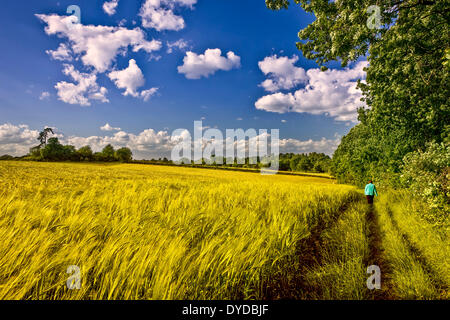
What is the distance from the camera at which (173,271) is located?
1.88 metres

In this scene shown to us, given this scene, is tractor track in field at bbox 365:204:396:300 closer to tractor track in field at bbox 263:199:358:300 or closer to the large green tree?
tractor track in field at bbox 263:199:358:300

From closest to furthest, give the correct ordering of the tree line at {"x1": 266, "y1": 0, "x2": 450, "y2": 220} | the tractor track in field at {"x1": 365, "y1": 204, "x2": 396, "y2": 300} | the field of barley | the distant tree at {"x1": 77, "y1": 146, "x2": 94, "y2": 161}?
the field of barley → the tractor track in field at {"x1": 365, "y1": 204, "x2": 396, "y2": 300} → the tree line at {"x1": 266, "y1": 0, "x2": 450, "y2": 220} → the distant tree at {"x1": 77, "y1": 146, "x2": 94, "y2": 161}

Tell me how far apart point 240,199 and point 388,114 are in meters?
9.86

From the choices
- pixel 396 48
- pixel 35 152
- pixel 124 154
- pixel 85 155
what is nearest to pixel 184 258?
pixel 396 48

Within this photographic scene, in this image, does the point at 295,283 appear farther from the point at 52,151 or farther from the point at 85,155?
the point at 52,151

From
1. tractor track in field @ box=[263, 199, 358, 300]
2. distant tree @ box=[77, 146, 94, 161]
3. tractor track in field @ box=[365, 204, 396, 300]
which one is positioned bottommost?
tractor track in field @ box=[365, 204, 396, 300]

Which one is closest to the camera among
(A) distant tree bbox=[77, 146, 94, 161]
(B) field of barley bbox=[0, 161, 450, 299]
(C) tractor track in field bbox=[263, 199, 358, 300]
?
(B) field of barley bbox=[0, 161, 450, 299]

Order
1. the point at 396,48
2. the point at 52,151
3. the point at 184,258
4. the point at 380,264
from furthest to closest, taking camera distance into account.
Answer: the point at 52,151, the point at 396,48, the point at 380,264, the point at 184,258

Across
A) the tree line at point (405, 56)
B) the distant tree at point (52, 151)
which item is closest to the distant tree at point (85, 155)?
the distant tree at point (52, 151)

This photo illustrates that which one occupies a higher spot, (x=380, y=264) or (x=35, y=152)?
(x=35, y=152)

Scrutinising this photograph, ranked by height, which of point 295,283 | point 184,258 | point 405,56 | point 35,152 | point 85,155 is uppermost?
point 405,56

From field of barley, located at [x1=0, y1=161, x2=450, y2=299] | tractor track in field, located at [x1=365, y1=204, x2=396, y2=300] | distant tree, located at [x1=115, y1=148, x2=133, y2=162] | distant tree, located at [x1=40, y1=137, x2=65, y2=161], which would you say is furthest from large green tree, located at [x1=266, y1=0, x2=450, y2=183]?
distant tree, located at [x1=115, y1=148, x2=133, y2=162]

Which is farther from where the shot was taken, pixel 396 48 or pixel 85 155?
pixel 85 155
